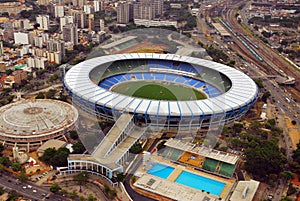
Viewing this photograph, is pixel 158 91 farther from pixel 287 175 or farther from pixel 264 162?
pixel 287 175

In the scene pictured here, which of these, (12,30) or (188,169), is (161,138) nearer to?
(188,169)

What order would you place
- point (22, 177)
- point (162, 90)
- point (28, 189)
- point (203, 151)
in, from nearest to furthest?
point (28, 189) < point (22, 177) < point (203, 151) < point (162, 90)

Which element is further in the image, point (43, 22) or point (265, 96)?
point (43, 22)

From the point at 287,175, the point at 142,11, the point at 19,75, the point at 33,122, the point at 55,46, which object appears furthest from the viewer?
the point at 142,11

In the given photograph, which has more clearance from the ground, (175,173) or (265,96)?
(265,96)

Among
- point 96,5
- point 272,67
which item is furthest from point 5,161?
point 96,5

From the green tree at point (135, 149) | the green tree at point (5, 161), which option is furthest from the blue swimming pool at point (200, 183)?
the green tree at point (5, 161)

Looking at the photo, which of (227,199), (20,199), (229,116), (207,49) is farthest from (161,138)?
(207,49)
